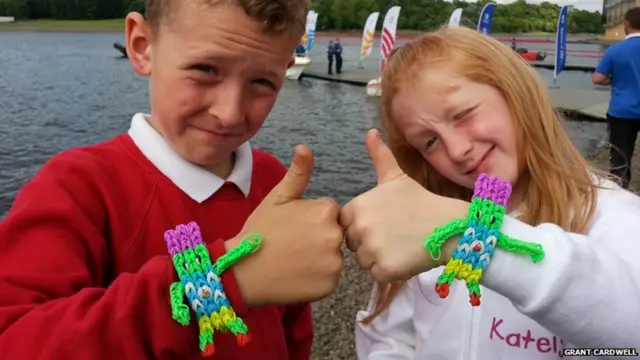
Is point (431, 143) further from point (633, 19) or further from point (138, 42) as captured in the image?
point (633, 19)

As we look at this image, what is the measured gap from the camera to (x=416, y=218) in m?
1.24

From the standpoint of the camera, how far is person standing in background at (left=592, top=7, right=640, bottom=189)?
7.12m

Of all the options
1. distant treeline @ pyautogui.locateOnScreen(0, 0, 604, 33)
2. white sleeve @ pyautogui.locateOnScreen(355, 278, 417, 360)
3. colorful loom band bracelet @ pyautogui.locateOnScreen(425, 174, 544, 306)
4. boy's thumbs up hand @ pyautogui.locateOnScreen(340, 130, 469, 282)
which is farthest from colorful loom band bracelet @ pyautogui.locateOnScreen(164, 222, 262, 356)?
distant treeline @ pyautogui.locateOnScreen(0, 0, 604, 33)

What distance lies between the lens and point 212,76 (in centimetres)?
145

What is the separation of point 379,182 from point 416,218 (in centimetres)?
12

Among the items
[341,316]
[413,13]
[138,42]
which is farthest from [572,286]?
[413,13]

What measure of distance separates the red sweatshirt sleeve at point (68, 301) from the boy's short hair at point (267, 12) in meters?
0.56

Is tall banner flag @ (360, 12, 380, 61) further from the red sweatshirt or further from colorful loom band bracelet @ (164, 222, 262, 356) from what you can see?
colorful loom band bracelet @ (164, 222, 262, 356)

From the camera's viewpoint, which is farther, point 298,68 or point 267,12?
point 298,68

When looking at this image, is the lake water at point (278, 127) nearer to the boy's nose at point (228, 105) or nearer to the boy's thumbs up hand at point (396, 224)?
the boy's nose at point (228, 105)

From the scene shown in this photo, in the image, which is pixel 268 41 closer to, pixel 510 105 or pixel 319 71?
pixel 510 105

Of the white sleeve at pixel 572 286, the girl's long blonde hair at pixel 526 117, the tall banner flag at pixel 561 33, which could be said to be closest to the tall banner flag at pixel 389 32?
the tall banner flag at pixel 561 33

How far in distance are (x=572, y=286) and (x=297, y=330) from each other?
38.3 inches

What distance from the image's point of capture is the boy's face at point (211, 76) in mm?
1428
